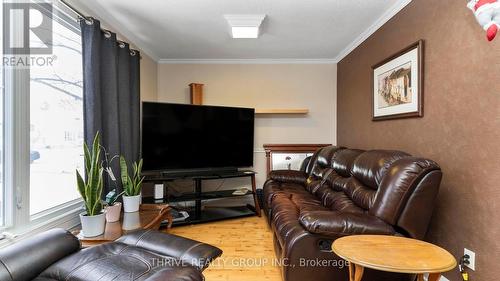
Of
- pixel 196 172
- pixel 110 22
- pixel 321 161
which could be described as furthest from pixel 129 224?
pixel 321 161

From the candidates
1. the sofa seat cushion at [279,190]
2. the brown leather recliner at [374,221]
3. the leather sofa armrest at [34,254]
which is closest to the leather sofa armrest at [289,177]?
the sofa seat cushion at [279,190]

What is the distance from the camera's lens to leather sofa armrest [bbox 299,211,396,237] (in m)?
1.57

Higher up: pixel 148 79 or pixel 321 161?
pixel 148 79

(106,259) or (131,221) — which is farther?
(131,221)

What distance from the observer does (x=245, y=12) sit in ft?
8.26

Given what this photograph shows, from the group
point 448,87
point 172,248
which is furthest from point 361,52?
point 172,248

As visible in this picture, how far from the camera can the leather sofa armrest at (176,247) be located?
1364 millimetres

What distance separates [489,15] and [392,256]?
130 cm

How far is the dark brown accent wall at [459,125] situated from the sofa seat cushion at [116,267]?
1725 mm

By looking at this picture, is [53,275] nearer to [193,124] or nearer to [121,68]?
[121,68]

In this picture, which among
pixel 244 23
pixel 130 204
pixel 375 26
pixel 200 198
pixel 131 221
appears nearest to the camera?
pixel 131 221

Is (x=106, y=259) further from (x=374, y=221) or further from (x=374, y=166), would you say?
(x=374, y=166)

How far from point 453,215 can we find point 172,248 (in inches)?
75.2

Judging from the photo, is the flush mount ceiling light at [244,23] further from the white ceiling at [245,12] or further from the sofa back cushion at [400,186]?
the sofa back cushion at [400,186]
